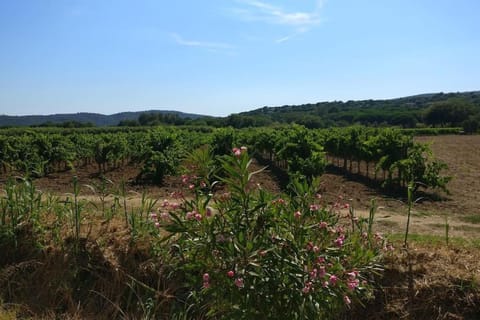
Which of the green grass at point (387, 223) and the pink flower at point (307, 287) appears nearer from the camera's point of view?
the pink flower at point (307, 287)

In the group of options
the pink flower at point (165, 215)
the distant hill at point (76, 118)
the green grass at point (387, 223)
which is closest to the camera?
the pink flower at point (165, 215)

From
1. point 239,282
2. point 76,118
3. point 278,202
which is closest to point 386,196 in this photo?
point 278,202

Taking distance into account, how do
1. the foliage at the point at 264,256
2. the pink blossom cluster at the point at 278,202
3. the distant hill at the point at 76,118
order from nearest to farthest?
the foliage at the point at 264,256 → the pink blossom cluster at the point at 278,202 → the distant hill at the point at 76,118

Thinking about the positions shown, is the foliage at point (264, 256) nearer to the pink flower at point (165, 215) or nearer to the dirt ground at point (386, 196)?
the pink flower at point (165, 215)

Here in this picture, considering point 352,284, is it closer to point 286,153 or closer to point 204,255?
point 204,255

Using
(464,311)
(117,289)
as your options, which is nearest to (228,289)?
(117,289)

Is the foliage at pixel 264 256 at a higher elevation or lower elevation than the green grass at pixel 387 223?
higher

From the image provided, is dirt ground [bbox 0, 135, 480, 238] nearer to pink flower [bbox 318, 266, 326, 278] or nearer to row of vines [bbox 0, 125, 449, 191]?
row of vines [bbox 0, 125, 449, 191]

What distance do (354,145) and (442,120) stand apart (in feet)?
267

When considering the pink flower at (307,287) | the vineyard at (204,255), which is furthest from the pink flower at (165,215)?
the pink flower at (307,287)

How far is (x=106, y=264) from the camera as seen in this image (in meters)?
3.65

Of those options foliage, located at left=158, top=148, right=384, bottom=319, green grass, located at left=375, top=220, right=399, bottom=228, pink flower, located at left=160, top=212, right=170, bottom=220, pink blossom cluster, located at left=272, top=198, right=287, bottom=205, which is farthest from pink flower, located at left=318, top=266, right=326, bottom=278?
green grass, located at left=375, top=220, right=399, bottom=228

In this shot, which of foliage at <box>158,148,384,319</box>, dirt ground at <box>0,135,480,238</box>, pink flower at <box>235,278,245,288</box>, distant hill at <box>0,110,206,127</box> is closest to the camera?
pink flower at <box>235,278,245,288</box>

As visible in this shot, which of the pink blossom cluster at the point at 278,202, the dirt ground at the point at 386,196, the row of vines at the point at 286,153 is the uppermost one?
the pink blossom cluster at the point at 278,202
